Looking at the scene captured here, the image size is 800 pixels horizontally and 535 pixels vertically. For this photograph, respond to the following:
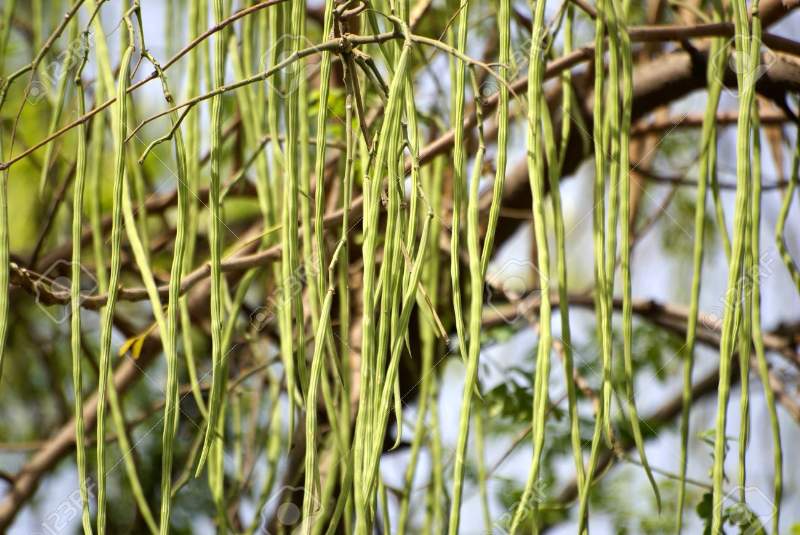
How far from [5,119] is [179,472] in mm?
687

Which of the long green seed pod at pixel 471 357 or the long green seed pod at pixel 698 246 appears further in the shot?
the long green seed pod at pixel 698 246

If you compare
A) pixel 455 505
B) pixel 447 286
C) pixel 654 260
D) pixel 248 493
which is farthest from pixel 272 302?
pixel 654 260

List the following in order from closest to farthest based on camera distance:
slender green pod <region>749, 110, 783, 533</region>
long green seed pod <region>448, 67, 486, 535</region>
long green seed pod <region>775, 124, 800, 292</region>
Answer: long green seed pod <region>448, 67, 486, 535</region> → slender green pod <region>749, 110, 783, 533</region> → long green seed pod <region>775, 124, 800, 292</region>

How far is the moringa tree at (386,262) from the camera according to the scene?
714mm

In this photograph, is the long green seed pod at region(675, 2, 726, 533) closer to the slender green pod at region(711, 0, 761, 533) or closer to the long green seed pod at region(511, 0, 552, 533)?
the slender green pod at region(711, 0, 761, 533)

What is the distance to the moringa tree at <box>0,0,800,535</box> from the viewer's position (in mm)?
714

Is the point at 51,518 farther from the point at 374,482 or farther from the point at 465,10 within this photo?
the point at 465,10

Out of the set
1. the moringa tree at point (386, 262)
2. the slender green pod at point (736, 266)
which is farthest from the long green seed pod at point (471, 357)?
the slender green pod at point (736, 266)

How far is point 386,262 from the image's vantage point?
0.68m

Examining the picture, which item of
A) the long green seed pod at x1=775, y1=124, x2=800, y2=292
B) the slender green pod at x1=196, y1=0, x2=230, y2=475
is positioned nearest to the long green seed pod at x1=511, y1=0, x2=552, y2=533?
the slender green pod at x1=196, y1=0, x2=230, y2=475

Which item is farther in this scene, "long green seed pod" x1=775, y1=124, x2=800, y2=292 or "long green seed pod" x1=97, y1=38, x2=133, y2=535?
"long green seed pod" x1=775, y1=124, x2=800, y2=292

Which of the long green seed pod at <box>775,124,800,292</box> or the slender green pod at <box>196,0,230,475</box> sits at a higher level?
the slender green pod at <box>196,0,230,475</box>

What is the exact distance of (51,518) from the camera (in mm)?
1177

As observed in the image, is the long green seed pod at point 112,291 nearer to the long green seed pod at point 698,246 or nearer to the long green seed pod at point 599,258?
the long green seed pod at point 599,258
